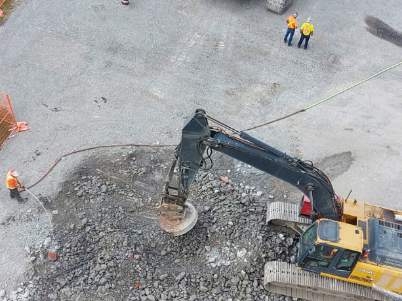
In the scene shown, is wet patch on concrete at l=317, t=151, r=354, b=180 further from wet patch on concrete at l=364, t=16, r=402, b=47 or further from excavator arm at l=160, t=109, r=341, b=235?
wet patch on concrete at l=364, t=16, r=402, b=47

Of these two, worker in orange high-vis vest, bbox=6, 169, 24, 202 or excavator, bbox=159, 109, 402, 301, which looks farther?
worker in orange high-vis vest, bbox=6, 169, 24, 202

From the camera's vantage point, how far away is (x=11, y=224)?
1436 centimetres

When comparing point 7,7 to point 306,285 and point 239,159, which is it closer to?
point 239,159

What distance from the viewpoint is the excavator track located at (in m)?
13.0

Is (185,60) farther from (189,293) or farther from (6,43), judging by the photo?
→ (189,293)

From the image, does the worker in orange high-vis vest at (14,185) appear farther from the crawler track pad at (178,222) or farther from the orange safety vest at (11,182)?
the crawler track pad at (178,222)

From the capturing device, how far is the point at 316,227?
12516 millimetres

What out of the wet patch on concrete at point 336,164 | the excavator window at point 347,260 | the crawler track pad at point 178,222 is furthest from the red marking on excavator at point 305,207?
the crawler track pad at point 178,222

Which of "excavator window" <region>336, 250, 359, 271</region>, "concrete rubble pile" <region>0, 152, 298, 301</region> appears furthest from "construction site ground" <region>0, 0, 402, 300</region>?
"excavator window" <region>336, 250, 359, 271</region>

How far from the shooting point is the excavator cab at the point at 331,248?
477 inches

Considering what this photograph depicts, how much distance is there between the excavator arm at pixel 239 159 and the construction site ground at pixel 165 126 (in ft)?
5.53

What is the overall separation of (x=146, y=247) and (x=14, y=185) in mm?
3856

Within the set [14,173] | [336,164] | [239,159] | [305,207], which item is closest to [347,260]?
[305,207]

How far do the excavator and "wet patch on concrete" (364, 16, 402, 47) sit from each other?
1033 cm
